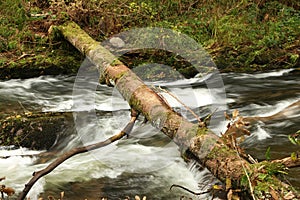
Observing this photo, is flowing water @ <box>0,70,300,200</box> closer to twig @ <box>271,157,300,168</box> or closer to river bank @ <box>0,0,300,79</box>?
river bank @ <box>0,0,300,79</box>

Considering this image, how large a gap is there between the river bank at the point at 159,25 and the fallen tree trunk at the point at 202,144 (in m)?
2.86

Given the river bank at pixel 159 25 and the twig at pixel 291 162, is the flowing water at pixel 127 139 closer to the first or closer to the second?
the river bank at pixel 159 25

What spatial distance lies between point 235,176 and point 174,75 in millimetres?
5268

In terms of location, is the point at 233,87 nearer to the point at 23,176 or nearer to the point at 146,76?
the point at 146,76

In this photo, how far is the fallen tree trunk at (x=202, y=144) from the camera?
2752 millimetres

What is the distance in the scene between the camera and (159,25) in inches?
376

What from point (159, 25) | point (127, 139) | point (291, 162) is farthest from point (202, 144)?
point (159, 25)

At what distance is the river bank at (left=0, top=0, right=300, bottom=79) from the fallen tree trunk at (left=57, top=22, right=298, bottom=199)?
113 inches

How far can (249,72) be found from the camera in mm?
8383

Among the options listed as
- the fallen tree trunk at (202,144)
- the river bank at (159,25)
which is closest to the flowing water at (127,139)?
the river bank at (159,25)

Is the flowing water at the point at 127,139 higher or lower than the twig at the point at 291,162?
lower

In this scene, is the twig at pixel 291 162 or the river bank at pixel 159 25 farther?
the river bank at pixel 159 25

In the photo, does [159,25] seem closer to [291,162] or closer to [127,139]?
[127,139]

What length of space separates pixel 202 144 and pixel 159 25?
644 centimetres
